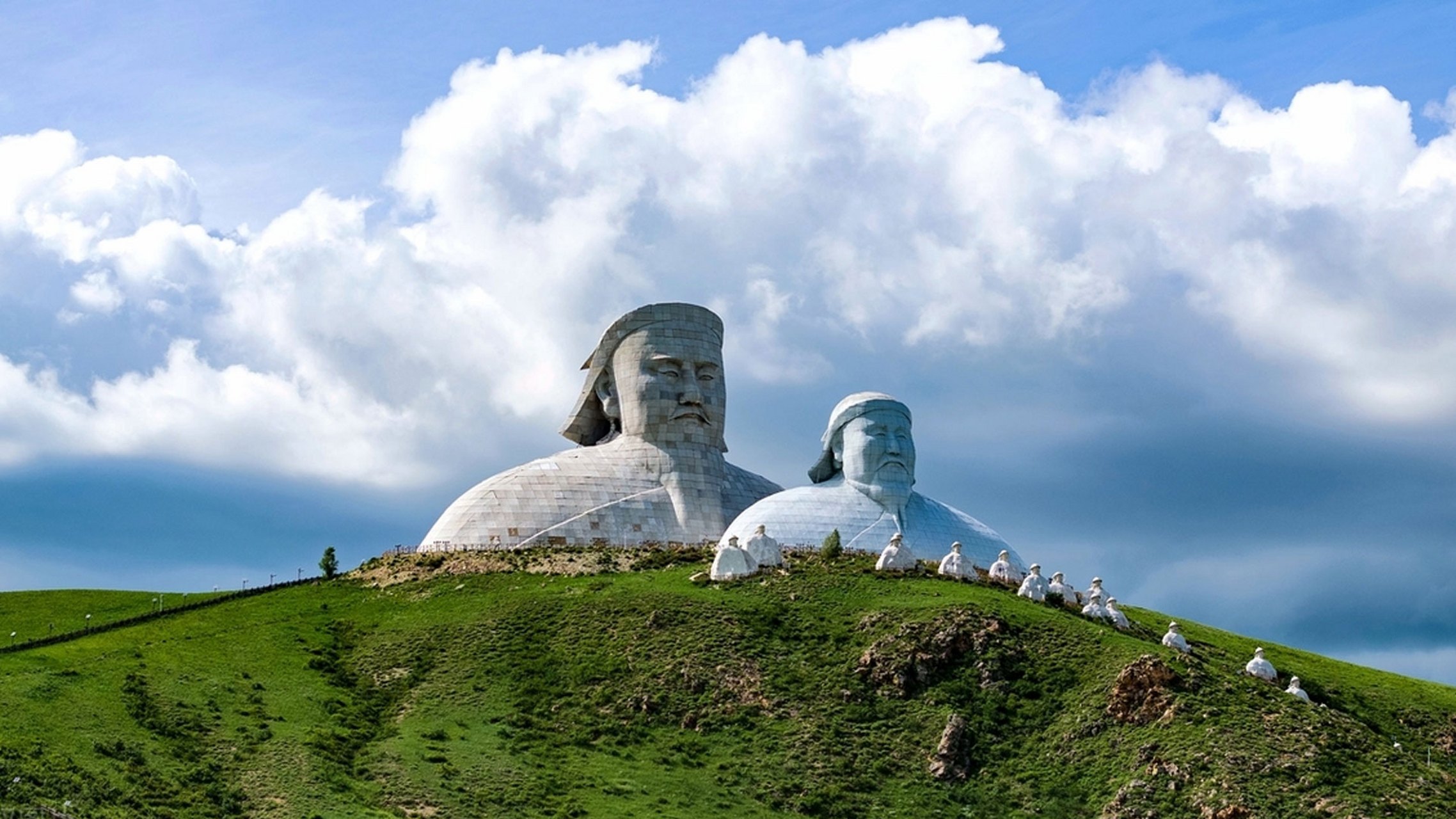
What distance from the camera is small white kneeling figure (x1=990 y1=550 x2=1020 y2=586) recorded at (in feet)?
227

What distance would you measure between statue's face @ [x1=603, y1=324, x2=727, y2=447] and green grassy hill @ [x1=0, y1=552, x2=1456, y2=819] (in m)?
9.72

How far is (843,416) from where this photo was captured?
7562 centimetres

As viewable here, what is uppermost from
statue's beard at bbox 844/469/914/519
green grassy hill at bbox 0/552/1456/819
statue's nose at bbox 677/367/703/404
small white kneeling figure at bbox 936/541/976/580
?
statue's nose at bbox 677/367/703/404

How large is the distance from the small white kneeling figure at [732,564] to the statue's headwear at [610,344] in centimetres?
1361

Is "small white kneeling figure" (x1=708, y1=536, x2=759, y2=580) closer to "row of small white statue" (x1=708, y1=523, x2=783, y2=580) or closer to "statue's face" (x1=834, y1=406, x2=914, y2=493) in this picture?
"row of small white statue" (x1=708, y1=523, x2=783, y2=580)

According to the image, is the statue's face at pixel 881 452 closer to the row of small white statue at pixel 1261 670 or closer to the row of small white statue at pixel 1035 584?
the row of small white statue at pixel 1035 584

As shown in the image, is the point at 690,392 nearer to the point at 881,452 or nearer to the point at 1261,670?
the point at 881,452

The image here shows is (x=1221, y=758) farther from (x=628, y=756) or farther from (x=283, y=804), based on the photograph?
(x=283, y=804)

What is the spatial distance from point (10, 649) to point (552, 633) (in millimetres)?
16378

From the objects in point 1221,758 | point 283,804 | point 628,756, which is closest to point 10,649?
point 283,804

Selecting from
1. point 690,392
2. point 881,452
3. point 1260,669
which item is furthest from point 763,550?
point 1260,669

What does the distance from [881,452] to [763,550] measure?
6999 mm

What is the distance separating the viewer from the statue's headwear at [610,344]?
80.6 metres

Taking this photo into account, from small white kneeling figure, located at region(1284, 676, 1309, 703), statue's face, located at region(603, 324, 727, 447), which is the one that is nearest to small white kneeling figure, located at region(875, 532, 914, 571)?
small white kneeling figure, located at region(1284, 676, 1309, 703)
